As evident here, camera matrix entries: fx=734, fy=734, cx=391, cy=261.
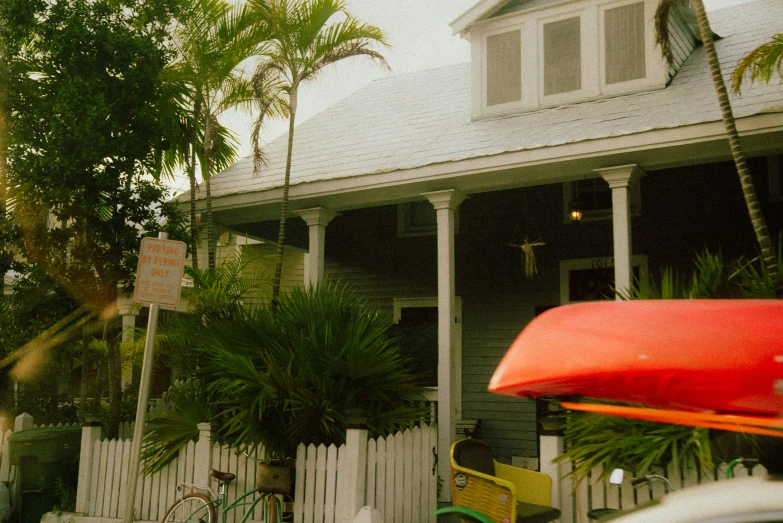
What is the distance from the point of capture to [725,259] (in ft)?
32.0

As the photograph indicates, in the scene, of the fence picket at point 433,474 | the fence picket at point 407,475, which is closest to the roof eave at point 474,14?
the fence picket at point 433,474

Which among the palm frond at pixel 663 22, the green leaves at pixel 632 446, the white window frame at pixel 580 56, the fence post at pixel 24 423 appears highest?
the white window frame at pixel 580 56

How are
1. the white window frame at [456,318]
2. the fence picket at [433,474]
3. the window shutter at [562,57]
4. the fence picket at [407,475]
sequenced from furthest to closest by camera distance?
the white window frame at [456,318]
the window shutter at [562,57]
the fence picket at [433,474]
the fence picket at [407,475]

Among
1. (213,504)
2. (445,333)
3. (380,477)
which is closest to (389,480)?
(380,477)

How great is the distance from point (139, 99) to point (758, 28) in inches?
333

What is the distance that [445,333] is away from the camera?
8.43 m

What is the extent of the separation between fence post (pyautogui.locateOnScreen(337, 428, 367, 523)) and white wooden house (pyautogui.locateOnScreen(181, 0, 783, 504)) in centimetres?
160

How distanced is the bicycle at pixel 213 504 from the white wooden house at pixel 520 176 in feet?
6.81

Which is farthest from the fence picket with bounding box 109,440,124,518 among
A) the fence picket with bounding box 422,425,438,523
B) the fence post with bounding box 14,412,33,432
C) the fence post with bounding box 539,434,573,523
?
the fence post with bounding box 539,434,573,523

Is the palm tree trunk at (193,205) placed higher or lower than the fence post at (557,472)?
higher

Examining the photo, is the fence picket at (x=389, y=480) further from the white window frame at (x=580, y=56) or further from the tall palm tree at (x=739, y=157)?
the white window frame at (x=580, y=56)

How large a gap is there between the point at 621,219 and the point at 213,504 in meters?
5.03

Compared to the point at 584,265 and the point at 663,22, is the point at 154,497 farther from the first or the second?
the point at 663,22

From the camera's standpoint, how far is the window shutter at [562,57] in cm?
987
